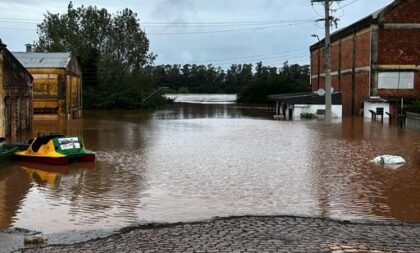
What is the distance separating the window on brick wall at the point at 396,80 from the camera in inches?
1951

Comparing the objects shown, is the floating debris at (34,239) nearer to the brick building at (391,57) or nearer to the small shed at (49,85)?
the small shed at (49,85)

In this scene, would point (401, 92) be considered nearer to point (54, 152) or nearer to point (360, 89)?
point (360, 89)

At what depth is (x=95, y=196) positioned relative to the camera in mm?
14023

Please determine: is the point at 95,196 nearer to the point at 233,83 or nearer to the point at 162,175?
the point at 162,175

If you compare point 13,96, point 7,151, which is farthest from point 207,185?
point 13,96

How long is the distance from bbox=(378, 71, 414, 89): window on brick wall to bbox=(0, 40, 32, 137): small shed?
29949 millimetres

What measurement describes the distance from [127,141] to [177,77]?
533 feet

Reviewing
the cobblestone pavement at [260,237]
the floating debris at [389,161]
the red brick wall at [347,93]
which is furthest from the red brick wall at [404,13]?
the cobblestone pavement at [260,237]

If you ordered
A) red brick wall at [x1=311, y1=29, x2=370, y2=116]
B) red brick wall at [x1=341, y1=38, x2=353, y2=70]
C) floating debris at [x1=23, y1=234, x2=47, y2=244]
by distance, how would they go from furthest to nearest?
red brick wall at [x1=341, y1=38, x2=353, y2=70] → red brick wall at [x1=311, y1=29, x2=370, y2=116] → floating debris at [x1=23, y1=234, x2=47, y2=244]

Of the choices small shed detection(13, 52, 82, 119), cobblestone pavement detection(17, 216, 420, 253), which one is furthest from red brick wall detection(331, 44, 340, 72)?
cobblestone pavement detection(17, 216, 420, 253)

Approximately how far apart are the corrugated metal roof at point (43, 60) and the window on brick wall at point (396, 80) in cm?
2766

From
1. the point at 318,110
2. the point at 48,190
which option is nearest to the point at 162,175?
the point at 48,190

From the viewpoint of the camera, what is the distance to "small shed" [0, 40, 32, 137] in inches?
1045

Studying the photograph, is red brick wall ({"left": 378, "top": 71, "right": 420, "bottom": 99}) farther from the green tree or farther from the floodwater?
the green tree
